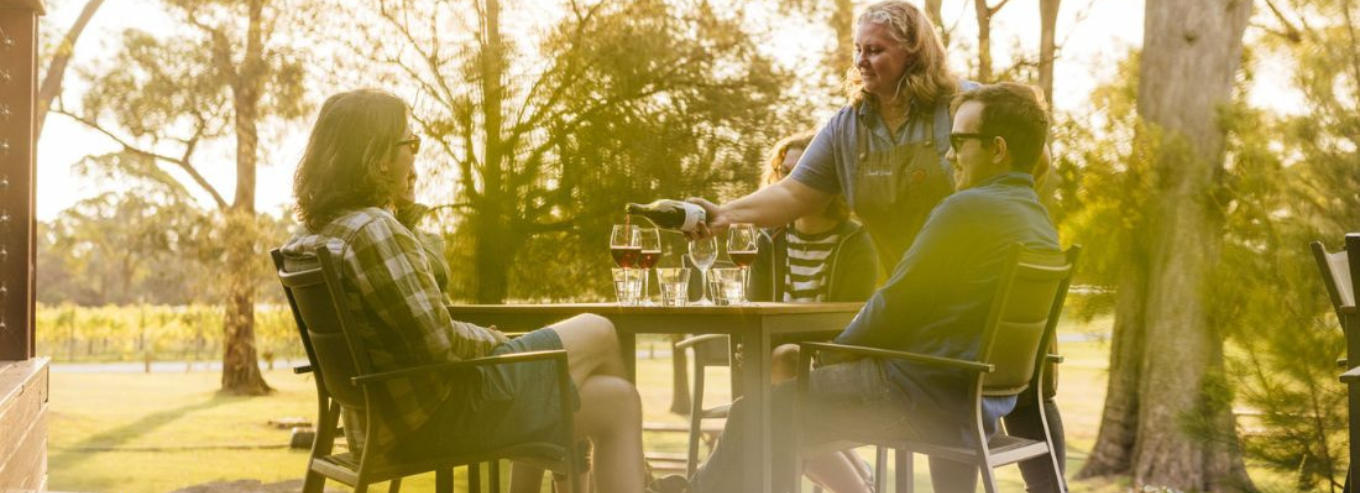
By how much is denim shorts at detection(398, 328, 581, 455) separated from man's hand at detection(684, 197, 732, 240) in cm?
52

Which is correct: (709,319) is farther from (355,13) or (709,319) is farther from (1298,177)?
(355,13)

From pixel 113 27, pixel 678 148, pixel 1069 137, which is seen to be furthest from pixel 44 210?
pixel 1069 137

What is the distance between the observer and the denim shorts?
82.0 inches

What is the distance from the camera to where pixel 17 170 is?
3488 millimetres

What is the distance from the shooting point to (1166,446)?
5.73 m

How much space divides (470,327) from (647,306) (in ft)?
1.28

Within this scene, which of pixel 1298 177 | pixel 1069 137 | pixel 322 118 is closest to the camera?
pixel 322 118

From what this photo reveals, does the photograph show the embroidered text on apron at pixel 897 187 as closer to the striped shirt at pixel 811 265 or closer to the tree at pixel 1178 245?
the striped shirt at pixel 811 265

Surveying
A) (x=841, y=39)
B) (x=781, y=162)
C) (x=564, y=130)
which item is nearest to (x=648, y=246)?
(x=781, y=162)

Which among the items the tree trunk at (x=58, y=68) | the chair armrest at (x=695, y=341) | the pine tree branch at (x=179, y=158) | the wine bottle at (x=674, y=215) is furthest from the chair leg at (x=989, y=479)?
the tree trunk at (x=58, y=68)

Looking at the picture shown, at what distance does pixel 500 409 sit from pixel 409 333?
240 millimetres

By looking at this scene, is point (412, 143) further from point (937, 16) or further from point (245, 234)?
point (245, 234)

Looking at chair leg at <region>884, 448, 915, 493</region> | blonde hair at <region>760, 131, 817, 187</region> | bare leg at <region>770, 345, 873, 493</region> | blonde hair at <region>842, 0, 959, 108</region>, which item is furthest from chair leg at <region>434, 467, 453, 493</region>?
blonde hair at <region>760, 131, 817, 187</region>

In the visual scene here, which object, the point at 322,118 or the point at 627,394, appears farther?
the point at 627,394
